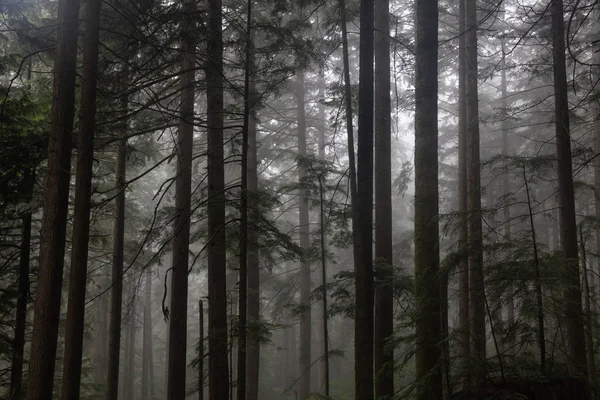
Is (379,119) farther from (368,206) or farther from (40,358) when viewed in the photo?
(40,358)

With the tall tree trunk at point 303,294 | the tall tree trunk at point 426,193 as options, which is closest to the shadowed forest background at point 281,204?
the tall tree trunk at point 426,193

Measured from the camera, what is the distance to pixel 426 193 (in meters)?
7.12

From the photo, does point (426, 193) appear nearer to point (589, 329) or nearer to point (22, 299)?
point (589, 329)

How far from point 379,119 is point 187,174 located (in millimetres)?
5009

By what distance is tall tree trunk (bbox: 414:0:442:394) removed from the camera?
645 centimetres

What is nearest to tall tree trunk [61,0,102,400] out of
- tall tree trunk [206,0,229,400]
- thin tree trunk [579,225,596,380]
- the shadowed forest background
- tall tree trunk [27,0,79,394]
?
the shadowed forest background

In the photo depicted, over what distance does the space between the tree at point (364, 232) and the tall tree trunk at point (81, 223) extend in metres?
4.36

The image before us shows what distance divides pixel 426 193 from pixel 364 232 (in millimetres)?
1198

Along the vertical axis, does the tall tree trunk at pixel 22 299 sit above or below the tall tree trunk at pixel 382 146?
below

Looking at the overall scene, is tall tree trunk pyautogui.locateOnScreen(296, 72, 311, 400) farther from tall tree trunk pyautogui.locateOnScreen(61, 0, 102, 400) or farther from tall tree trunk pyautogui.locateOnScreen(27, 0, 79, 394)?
tall tree trunk pyautogui.locateOnScreen(27, 0, 79, 394)

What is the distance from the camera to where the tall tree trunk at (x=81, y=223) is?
6.91m

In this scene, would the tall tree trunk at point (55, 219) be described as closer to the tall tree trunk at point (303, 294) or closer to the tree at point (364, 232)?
the tree at point (364, 232)

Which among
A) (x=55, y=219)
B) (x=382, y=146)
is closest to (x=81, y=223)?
(x=55, y=219)

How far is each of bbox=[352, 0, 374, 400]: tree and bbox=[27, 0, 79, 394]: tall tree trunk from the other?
480 centimetres
